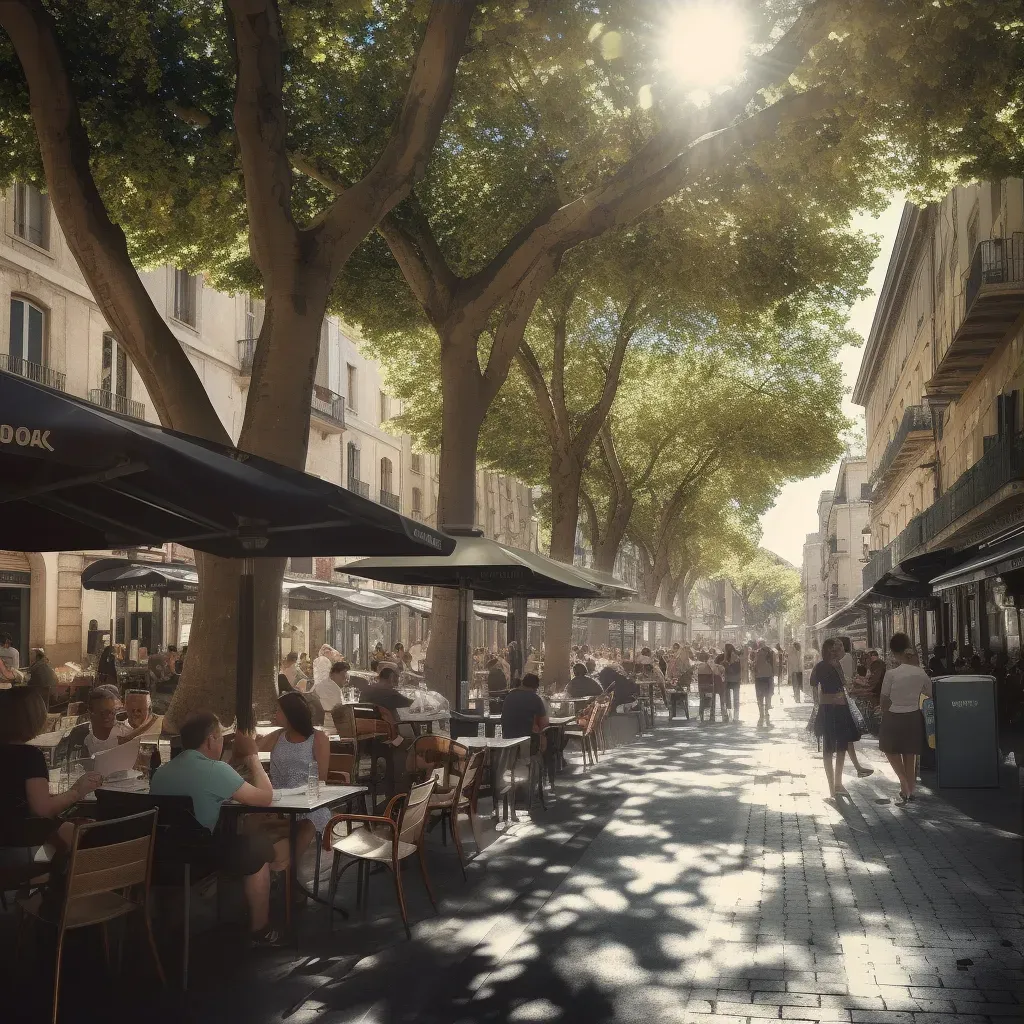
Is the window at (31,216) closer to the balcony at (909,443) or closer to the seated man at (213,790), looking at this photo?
the seated man at (213,790)

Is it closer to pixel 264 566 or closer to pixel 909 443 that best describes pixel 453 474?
pixel 264 566

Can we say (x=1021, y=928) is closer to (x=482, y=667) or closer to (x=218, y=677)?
(x=218, y=677)

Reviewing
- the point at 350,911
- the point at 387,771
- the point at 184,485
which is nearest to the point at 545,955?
the point at 350,911

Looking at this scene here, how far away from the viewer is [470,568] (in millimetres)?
12609

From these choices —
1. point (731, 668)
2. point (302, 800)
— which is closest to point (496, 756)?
point (302, 800)

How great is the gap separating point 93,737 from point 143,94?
736 centimetres

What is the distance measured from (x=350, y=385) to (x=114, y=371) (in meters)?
16.2

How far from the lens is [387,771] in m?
11.9

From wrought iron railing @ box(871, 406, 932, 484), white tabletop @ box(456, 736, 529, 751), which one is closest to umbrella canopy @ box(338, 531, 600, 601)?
white tabletop @ box(456, 736, 529, 751)

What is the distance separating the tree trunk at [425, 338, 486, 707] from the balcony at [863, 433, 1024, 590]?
10.6m

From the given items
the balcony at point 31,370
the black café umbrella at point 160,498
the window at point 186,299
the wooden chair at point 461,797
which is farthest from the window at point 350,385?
the black café umbrella at point 160,498

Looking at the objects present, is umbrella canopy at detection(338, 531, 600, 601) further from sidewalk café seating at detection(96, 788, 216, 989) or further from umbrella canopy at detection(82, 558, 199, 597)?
umbrella canopy at detection(82, 558, 199, 597)

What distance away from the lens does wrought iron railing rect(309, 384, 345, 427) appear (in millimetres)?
38950

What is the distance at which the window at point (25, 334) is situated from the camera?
80.5ft
